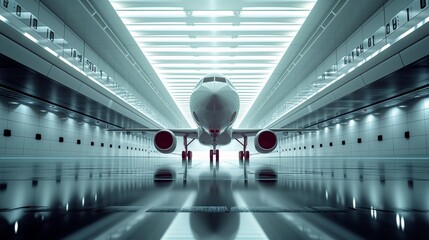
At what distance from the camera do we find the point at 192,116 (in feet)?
29.7

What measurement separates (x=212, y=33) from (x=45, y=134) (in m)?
12.7

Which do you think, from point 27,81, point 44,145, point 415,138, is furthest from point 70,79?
point 415,138

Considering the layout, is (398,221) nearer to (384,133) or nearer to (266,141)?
(266,141)

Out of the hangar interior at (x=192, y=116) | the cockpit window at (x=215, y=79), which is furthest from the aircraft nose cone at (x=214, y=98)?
the hangar interior at (x=192, y=116)

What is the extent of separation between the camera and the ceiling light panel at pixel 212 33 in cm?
1139

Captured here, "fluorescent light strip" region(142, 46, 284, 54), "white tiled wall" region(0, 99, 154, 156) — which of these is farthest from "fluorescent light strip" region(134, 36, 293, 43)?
"white tiled wall" region(0, 99, 154, 156)

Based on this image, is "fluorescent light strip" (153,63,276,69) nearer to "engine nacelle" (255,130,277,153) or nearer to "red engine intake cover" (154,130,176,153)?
"red engine intake cover" (154,130,176,153)

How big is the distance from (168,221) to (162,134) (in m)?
9.55

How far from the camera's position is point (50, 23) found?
38.8 ft

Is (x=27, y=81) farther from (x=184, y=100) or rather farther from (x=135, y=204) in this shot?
(x=184, y=100)

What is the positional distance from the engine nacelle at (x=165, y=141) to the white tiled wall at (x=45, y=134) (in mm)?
9485

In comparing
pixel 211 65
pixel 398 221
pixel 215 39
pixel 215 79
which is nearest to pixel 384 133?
pixel 211 65

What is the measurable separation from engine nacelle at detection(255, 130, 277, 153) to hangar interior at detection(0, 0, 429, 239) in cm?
151

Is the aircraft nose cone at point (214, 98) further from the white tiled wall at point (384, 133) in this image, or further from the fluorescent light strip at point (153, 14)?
the white tiled wall at point (384, 133)
